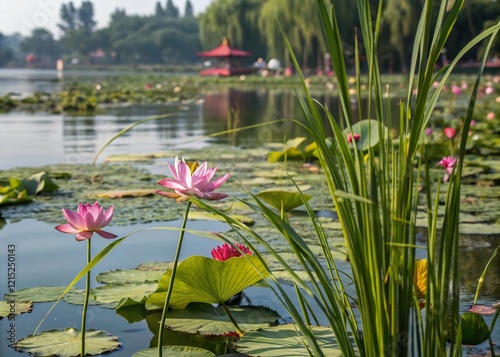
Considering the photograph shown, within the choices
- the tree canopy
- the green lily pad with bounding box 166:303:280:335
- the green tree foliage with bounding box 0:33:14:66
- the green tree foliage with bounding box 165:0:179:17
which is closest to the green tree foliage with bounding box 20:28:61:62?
the tree canopy

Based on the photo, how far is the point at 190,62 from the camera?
69.2 metres

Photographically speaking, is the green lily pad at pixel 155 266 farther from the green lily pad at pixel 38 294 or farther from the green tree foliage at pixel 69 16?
the green tree foliage at pixel 69 16

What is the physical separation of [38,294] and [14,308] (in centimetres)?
13

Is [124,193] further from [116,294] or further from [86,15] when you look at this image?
[86,15]

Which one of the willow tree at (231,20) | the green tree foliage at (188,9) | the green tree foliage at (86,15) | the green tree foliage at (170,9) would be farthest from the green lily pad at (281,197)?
the green tree foliage at (170,9)

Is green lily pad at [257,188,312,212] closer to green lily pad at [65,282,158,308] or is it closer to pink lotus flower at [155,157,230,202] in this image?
green lily pad at [65,282,158,308]

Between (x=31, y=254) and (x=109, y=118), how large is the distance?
631 centimetres

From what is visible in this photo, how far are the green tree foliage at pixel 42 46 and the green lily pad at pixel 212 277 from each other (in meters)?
63.9

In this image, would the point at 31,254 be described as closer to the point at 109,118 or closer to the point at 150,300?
the point at 150,300

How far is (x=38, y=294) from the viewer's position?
1.88m

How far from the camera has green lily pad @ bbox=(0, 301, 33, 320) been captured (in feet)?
5.64

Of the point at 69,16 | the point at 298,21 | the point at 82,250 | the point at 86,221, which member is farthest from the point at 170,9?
the point at 86,221

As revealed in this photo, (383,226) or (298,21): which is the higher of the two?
(298,21)

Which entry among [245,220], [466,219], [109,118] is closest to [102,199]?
[245,220]
